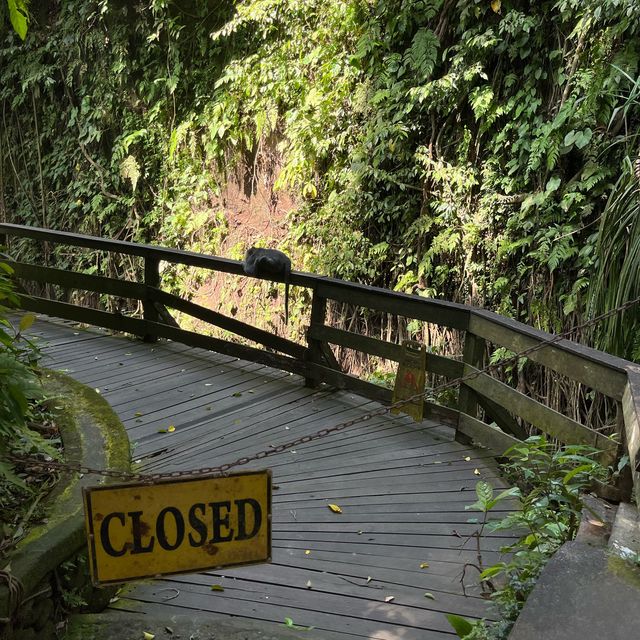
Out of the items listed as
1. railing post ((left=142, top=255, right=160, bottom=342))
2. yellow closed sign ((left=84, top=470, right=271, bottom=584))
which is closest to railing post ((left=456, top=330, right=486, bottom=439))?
yellow closed sign ((left=84, top=470, right=271, bottom=584))

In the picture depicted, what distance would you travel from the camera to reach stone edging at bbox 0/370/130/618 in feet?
8.08

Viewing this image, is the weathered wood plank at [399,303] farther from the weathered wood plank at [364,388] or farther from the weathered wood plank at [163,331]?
the weathered wood plank at [163,331]

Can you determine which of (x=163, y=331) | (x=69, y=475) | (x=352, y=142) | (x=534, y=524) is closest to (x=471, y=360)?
(x=534, y=524)

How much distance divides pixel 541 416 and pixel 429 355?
1.07 meters

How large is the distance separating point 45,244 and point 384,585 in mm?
11308

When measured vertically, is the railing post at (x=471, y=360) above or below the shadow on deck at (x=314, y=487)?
above

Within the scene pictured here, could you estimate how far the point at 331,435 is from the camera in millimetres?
4875

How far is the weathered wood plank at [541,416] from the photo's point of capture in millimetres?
3398

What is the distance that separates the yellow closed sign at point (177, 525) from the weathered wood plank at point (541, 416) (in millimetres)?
1697

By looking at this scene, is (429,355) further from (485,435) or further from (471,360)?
(485,435)

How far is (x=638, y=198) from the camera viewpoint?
445cm

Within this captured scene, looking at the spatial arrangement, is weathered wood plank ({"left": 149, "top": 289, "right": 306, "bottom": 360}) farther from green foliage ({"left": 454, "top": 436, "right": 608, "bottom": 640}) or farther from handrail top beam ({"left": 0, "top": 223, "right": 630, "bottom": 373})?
green foliage ({"left": 454, "top": 436, "right": 608, "bottom": 640})

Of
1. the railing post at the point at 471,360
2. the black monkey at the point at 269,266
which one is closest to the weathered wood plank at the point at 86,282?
the black monkey at the point at 269,266

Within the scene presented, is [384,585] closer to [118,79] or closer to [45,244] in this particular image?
[118,79]
